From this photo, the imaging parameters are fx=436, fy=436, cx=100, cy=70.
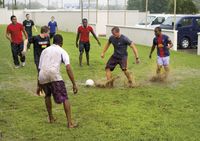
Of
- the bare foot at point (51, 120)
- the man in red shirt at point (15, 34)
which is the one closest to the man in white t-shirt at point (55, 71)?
the bare foot at point (51, 120)

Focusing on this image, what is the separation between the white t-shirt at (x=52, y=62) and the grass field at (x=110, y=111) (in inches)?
37.0

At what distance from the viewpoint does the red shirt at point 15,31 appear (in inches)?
596

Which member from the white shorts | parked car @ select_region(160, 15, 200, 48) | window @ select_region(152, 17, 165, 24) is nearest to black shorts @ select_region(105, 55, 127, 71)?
the white shorts

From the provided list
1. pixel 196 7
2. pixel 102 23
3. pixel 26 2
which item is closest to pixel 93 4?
pixel 102 23

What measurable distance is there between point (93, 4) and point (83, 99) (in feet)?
98.1

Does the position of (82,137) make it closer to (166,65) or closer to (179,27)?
(166,65)

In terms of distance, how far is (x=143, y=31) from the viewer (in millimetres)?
25859

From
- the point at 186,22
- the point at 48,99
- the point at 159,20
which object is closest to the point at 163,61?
the point at 48,99

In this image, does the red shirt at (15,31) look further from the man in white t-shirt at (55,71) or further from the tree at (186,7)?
the tree at (186,7)

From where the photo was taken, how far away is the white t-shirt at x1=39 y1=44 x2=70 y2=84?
7730mm

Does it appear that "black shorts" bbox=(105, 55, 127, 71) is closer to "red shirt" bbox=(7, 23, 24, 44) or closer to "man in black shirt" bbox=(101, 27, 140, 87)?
"man in black shirt" bbox=(101, 27, 140, 87)

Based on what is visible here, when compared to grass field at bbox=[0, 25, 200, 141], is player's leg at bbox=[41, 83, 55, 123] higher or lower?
higher

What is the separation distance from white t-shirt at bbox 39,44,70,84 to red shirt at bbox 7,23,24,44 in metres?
7.58

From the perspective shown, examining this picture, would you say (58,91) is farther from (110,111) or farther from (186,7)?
(186,7)
